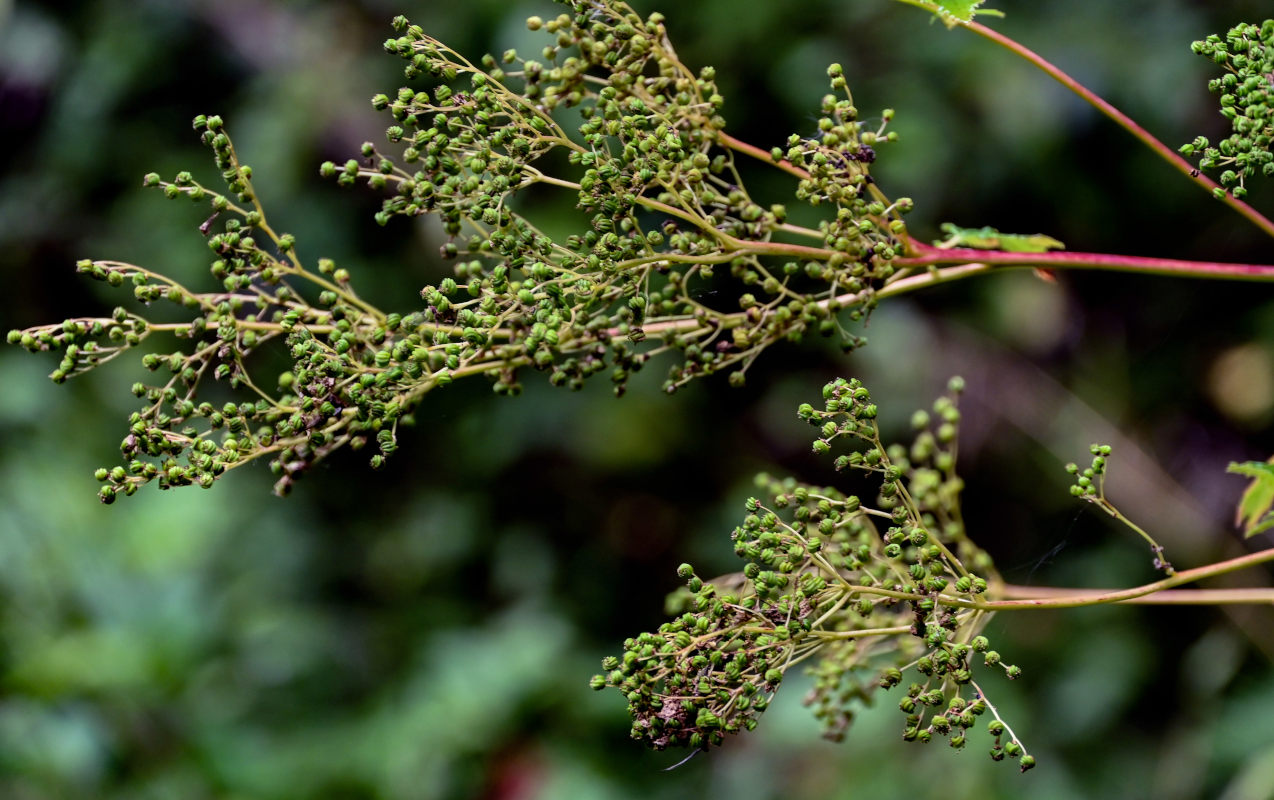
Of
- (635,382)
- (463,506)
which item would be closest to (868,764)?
(635,382)

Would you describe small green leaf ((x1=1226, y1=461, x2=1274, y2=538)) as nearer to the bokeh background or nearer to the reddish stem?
the reddish stem

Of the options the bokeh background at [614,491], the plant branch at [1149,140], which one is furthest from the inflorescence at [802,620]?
the bokeh background at [614,491]

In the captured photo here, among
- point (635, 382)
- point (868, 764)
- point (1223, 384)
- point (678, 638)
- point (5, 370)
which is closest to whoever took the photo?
point (678, 638)

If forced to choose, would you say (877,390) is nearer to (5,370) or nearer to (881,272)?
(881,272)

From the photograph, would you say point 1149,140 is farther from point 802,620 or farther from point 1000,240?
point 802,620

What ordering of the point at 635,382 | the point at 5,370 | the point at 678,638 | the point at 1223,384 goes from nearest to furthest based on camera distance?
the point at 678,638
the point at 1223,384
the point at 635,382
the point at 5,370

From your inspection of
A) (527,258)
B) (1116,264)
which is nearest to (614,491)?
(527,258)
